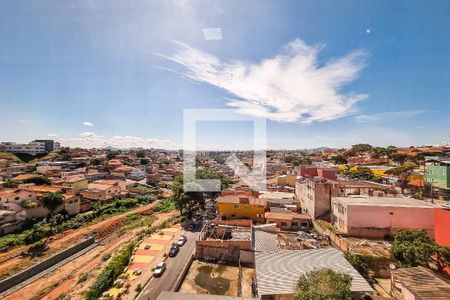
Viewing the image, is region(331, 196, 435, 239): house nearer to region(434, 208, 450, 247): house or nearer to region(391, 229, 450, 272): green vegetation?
region(434, 208, 450, 247): house

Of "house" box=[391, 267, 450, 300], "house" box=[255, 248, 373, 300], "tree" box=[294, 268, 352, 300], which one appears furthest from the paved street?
"house" box=[391, 267, 450, 300]

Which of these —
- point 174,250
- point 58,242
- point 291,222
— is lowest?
point 58,242

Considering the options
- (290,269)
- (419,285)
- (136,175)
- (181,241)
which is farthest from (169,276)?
(136,175)

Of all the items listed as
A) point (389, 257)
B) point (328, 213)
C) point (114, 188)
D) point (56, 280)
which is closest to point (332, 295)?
point (389, 257)

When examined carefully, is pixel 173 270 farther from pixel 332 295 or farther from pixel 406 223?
pixel 406 223

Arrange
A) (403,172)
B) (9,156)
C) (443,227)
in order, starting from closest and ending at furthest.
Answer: (443,227) → (403,172) → (9,156)

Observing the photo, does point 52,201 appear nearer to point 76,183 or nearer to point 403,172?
point 76,183

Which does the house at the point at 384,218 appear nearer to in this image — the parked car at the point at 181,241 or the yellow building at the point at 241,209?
the yellow building at the point at 241,209
